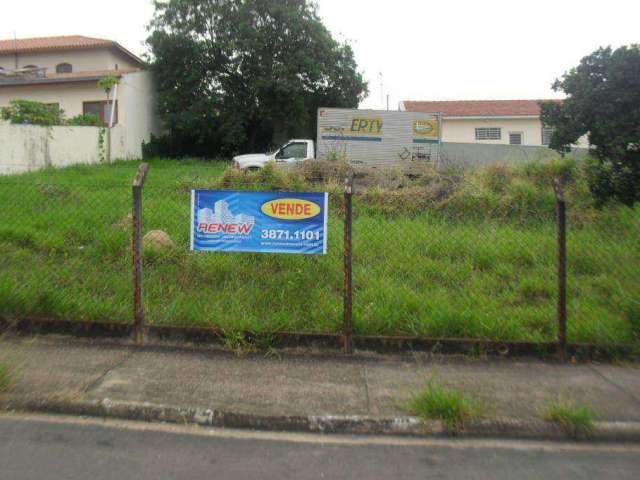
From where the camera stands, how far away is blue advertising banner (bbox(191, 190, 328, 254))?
19.4 ft

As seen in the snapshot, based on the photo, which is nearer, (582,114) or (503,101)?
(582,114)

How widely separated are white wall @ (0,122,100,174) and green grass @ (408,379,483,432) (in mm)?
14779

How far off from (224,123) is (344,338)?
22.0m

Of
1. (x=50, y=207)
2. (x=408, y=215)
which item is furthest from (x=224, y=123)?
(x=408, y=215)

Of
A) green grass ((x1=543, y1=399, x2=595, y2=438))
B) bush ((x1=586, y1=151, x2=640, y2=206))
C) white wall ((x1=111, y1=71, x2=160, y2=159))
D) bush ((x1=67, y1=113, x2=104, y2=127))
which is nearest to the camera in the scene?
green grass ((x1=543, y1=399, x2=595, y2=438))

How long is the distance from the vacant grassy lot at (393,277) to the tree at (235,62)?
19.0m

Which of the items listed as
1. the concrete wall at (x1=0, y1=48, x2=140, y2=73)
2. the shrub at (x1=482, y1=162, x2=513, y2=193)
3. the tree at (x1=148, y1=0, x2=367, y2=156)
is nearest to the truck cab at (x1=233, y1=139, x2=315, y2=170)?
the shrub at (x1=482, y1=162, x2=513, y2=193)

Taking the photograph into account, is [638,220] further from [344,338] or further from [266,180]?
[266,180]

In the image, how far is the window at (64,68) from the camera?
3112 centimetres

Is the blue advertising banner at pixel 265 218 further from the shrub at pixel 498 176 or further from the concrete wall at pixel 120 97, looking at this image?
the concrete wall at pixel 120 97

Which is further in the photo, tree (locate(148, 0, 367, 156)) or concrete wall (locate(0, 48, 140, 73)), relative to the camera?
concrete wall (locate(0, 48, 140, 73))

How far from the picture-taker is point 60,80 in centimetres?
2408

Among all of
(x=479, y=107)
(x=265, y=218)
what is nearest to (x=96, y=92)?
(x=479, y=107)

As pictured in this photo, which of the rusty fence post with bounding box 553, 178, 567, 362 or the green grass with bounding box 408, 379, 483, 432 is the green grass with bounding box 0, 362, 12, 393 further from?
the rusty fence post with bounding box 553, 178, 567, 362
